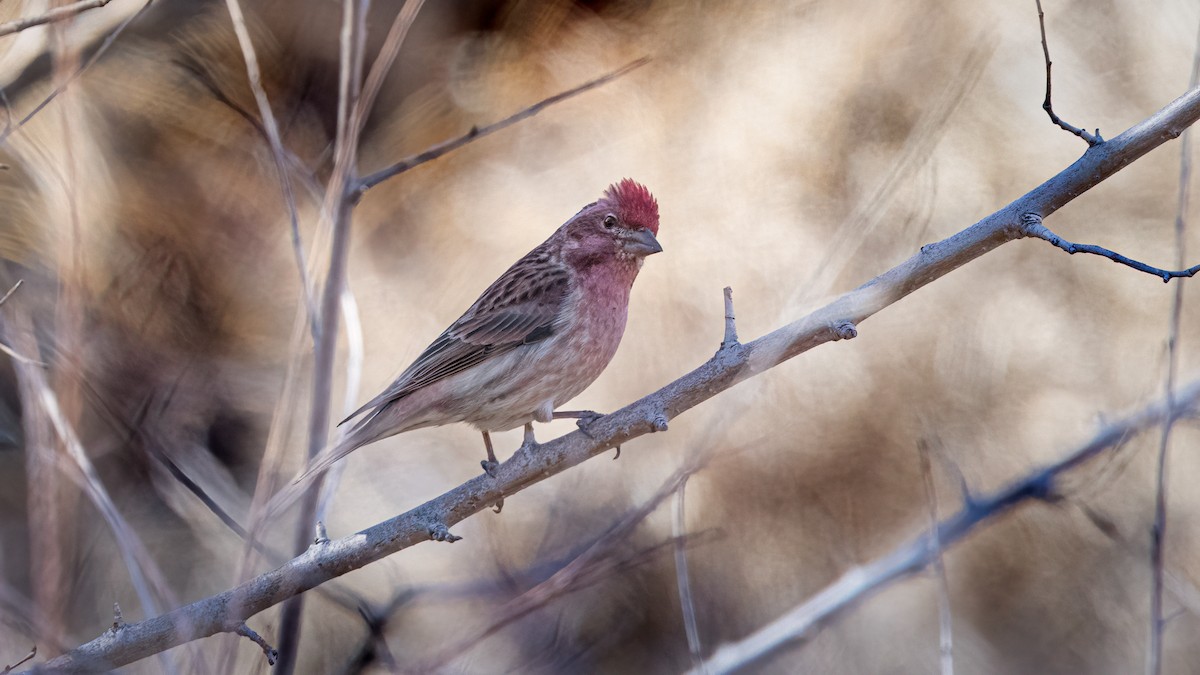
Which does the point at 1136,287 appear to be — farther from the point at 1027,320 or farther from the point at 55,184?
the point at 55,184

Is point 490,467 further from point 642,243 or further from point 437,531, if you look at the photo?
point 642,243

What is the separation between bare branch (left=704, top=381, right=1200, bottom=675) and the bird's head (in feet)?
5.92

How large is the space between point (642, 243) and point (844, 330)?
1.70 meters

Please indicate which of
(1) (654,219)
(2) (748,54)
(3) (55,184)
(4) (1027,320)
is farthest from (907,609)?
(3) (55,184)

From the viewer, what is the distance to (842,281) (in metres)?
6.35

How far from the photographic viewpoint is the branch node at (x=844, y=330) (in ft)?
11.5

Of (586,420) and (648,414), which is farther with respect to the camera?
(586,420)

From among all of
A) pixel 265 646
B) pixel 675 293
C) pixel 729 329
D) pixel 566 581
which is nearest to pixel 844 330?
pixel 729 329

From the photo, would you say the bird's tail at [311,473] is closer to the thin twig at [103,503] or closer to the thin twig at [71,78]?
the thin twig at [103,503]

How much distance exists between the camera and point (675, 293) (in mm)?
6617

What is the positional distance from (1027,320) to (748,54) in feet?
7.86

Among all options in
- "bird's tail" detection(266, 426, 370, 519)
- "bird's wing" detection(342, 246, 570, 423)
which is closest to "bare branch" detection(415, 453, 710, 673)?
"bird's tail" detection(266, 426, 370, 519)

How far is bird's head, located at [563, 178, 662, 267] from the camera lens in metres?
5.07

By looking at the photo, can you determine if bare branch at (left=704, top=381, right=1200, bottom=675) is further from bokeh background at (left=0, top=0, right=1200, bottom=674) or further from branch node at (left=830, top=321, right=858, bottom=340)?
branch node at (left=830, top=321, right=858, bottom=340)
